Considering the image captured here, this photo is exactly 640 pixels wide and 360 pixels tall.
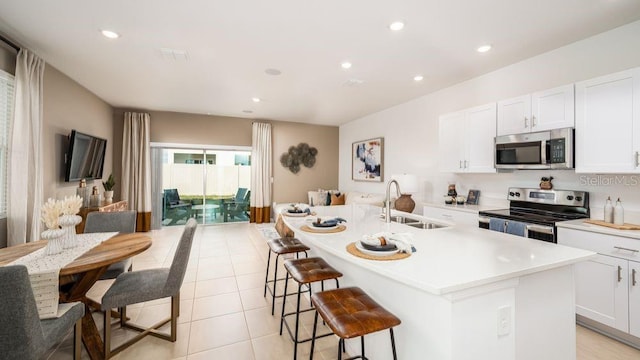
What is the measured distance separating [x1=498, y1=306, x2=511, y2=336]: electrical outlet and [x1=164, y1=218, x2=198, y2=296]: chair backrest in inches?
79.2

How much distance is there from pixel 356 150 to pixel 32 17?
5717 millimetres

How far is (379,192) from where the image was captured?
239 inches

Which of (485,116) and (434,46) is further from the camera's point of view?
(485,116)

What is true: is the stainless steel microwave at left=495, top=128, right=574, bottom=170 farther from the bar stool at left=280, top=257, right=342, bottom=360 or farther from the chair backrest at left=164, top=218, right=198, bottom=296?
the chair backrest at left=164, top=218, right=198, bottom=296

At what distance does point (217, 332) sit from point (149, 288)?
697 millimetres

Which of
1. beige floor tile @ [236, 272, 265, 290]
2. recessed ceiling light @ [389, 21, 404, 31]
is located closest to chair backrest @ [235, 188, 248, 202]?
beige floor tile @ [236, 272, 265, 290]

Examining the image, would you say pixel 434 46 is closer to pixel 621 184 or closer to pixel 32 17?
pixel 621 184

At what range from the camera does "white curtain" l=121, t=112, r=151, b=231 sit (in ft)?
19.0

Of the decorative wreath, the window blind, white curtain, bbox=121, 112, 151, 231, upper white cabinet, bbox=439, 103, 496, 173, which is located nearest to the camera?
the window blind

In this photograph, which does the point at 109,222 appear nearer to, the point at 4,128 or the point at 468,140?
the point at 4,128

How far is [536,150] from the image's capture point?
2.93 metres

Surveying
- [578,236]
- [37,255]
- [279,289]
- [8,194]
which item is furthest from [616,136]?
[8,194]

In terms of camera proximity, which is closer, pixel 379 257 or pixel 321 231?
pixel 379 257

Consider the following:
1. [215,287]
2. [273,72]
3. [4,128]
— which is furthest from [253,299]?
[4,128]
